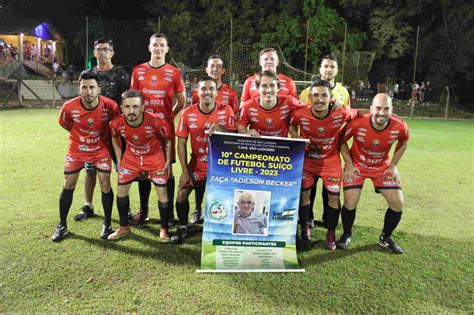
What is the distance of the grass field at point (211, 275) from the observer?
9.87 ft

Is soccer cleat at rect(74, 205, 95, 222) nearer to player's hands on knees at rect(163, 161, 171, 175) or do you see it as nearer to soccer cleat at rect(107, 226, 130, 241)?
soccer cleat at rect(107, 226, 130, 241)

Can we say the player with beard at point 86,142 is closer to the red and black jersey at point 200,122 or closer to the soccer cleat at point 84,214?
the soccer cleat at point 84,214

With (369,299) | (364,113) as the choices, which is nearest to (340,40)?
(364,113)

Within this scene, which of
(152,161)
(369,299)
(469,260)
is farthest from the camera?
(152,161)

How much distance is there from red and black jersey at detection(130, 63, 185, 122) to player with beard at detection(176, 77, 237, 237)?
23.3 inches

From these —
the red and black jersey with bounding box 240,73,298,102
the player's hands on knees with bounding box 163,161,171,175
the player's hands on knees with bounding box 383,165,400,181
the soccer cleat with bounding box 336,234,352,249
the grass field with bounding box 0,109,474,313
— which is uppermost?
the red and black jersey with bounding box 240,73,298,102

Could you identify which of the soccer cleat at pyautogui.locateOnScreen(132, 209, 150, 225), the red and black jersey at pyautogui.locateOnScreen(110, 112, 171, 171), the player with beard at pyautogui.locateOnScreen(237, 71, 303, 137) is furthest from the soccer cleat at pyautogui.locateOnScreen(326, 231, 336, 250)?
the soccer cleat at pyautogui.locateOnScreen(132, 209, 150, 225)

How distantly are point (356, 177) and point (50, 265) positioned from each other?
9.88ft

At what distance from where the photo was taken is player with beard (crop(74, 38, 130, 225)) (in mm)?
4586

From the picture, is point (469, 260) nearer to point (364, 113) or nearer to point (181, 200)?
point (364, 113)

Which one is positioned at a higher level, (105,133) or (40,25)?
(40,25)

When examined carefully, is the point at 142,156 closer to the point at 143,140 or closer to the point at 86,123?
the point at 143,140

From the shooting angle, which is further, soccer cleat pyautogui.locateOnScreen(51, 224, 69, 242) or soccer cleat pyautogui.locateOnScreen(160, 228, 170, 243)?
soccer cleat pyautogui.locateOnScreen(160, 228, 170, 243)

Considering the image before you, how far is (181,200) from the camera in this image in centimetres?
433
